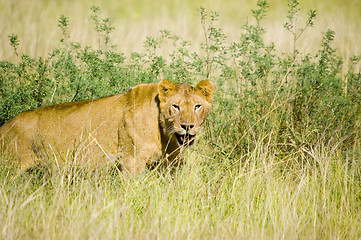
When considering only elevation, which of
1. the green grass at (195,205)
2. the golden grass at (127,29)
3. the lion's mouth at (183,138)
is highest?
the golden grass at (127,29)

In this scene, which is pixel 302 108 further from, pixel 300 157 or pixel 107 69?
pixel 107 69

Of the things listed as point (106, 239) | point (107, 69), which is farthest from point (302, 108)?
point (106, 239)

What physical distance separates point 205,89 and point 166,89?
436mm

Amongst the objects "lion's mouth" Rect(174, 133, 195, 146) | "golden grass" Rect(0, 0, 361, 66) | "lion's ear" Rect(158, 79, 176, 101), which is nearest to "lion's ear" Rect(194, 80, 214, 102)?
→ "lion's ear" Rect(158, 79, 176, 101)

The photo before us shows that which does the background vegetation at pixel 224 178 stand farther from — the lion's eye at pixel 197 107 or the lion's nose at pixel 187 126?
the lion's eye at pixel 197 107

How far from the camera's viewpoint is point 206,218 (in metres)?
4.55

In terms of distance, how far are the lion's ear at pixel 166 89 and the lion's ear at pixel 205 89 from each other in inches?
10.6

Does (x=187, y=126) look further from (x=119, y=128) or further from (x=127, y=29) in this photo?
(x=127, y=29)

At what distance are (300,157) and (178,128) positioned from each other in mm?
1793

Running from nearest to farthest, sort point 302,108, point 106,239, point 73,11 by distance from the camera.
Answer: point 106,239
point 302,108
point 73,11

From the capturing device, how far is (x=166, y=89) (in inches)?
226

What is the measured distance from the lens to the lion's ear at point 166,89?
566cm

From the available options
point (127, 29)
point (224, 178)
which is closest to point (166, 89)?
point (224, 178)

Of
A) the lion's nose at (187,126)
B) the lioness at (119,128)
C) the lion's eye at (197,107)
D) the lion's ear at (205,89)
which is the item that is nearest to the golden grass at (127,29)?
the lioness at (119,128)
